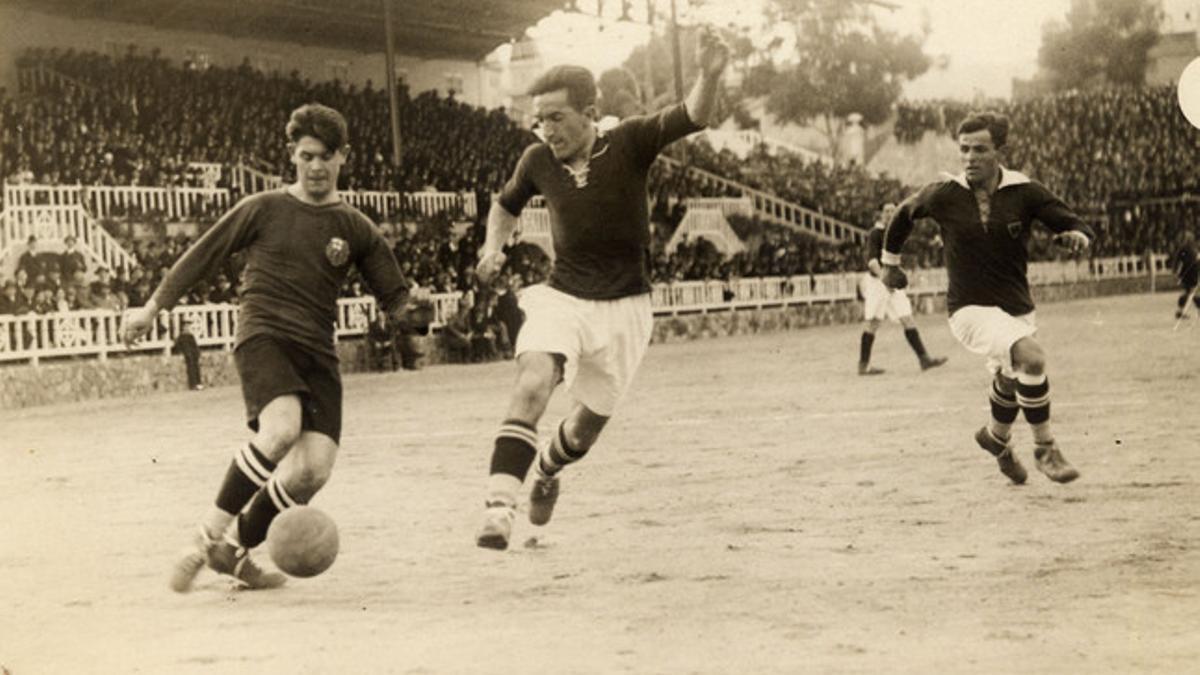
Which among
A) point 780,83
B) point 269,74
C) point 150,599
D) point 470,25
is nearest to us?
point 150,599

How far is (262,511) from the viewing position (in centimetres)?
667

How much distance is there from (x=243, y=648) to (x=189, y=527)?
3.55m

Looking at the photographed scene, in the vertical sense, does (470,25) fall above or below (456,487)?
above

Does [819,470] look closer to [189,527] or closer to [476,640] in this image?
[189,527]

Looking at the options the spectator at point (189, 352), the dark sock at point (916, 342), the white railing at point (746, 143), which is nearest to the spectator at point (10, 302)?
the spectator at point (189, 352)

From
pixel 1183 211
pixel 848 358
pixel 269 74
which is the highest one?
pixel 269 74

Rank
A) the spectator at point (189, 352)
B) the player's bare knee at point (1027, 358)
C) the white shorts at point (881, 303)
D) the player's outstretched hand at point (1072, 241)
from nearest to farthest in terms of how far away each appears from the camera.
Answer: the player's outstretched hand at point (1072, 241), the player's bare knee at point (1027, 358), the white shorts at point (881, 303), the spectator at point (189, 352)

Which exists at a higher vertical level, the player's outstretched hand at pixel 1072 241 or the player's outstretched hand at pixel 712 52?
the player's outstretched hand at pixel 712 52

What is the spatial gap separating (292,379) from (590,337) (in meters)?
1.45

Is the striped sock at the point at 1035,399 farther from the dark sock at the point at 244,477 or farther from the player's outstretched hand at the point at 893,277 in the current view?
the dark sock at the point at 244,477

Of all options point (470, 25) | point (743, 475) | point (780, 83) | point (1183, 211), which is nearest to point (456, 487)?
point (743, 475)

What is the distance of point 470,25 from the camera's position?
145 feet

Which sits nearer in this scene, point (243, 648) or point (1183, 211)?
point (243, 648)

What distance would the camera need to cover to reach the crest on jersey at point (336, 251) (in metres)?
6.74
